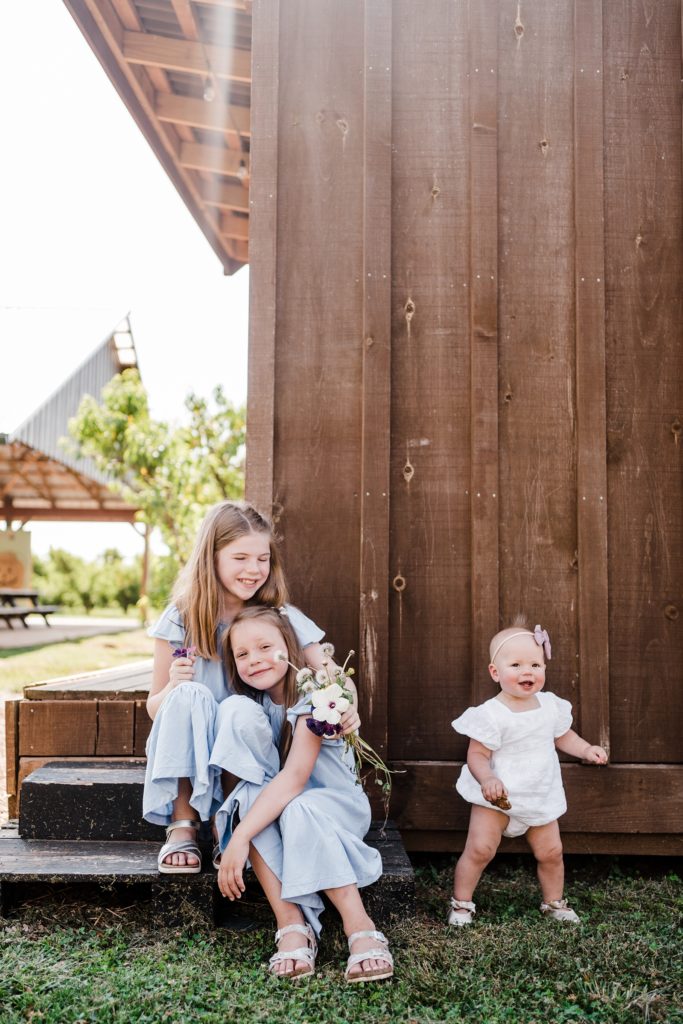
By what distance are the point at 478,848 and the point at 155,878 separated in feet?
3.08

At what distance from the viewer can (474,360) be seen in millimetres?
2926

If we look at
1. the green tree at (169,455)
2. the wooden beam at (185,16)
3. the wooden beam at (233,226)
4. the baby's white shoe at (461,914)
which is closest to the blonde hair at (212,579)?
the baby's white shoe at (461,914)

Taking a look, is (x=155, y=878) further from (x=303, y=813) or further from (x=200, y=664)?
(x=200, y=664)

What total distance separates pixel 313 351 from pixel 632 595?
1.41 metres

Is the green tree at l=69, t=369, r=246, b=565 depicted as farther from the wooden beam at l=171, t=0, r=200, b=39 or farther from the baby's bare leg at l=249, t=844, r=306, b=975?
the baby's bare leg at l=249, t=844, r=306, b=975

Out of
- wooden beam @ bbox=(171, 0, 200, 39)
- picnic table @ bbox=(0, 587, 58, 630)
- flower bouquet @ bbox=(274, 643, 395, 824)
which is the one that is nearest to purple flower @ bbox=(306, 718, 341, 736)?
flower bouquet @ bbox=(274, 643, 395, 824)

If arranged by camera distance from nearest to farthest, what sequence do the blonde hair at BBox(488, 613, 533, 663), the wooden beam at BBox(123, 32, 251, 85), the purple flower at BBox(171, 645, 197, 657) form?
the purple flower at BBox(171, 645, 197, 657) → the blonde hair at BBox(488, 613, 533, 663) → the wooden beam at BBox(123, 32, 251, 85)

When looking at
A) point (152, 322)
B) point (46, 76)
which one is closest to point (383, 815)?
point (46, 76)

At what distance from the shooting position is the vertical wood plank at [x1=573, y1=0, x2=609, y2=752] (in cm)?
285

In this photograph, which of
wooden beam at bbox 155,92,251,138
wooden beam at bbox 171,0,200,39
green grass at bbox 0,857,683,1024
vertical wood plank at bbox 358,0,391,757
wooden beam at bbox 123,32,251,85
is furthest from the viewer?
wooden beam at bbox 155,92,251,138

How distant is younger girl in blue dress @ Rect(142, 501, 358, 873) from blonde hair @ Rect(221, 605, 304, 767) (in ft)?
0.11

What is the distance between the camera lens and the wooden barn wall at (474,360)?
2881 millimetres

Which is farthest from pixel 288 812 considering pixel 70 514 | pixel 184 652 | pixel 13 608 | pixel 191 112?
pixel 70 514

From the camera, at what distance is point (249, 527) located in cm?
264
